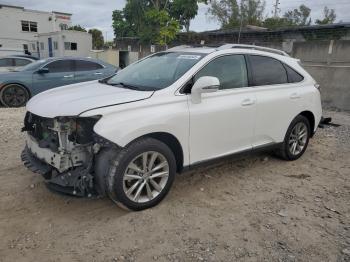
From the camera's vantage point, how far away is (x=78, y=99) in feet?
11.4

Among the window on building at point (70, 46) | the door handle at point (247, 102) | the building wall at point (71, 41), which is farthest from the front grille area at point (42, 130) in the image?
the window on building at point (70, 46)

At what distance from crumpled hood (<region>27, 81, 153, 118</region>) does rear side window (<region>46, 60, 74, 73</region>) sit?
20.1 feet

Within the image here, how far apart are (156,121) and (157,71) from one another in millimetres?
1057

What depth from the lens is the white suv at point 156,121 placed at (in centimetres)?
328

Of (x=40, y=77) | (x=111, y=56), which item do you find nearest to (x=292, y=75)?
(x=40, y=77)

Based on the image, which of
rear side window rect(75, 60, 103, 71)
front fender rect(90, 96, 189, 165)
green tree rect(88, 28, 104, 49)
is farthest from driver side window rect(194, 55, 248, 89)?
green tree rect(88, 28, 104, 49)

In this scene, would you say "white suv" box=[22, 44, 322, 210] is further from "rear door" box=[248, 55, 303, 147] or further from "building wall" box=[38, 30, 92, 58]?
"building wall" box=[38, 30, 92, 58]

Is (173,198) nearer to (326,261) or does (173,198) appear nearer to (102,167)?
(102,167)

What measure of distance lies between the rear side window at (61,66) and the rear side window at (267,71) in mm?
6821

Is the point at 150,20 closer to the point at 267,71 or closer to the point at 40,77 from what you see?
the point at 40,77

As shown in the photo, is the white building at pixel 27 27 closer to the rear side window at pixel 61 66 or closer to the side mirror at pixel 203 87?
the rear side window at pixel 61 66

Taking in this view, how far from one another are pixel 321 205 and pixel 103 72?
26.2ft

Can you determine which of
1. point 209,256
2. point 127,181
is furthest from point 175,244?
point 127,181

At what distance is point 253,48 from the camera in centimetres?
474
